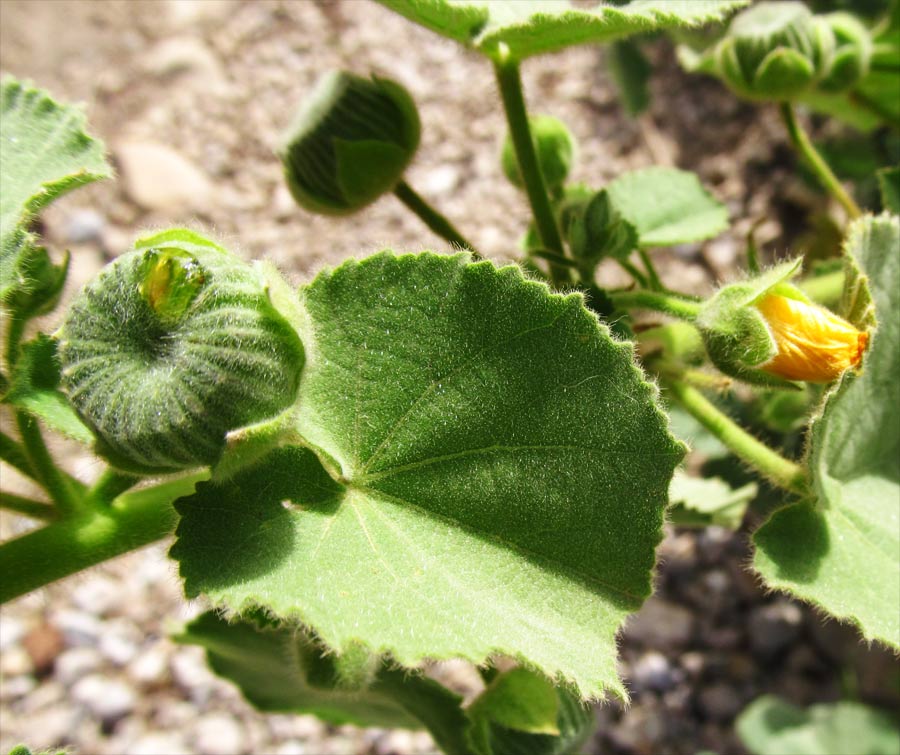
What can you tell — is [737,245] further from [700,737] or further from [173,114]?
[173,114]

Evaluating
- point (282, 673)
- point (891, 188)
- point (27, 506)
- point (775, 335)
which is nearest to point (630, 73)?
point (891, 188)

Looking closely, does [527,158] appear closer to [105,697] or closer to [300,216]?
[105,697]

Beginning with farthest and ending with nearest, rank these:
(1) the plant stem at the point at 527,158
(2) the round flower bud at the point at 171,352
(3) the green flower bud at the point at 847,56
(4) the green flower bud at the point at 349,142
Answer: (3) the green flower bud at the point at 847,56 < (4) the green flower bud at the point at 349,142 < (1) the plant stem at the point at 527,158 < (2) the round flower bud at the point at 171,352

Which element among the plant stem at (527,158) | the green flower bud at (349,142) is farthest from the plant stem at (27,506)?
the plant stem at (527,158)

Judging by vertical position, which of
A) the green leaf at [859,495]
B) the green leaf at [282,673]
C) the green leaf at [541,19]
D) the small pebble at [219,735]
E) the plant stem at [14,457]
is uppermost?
Answer: the green leaf at [541,19]

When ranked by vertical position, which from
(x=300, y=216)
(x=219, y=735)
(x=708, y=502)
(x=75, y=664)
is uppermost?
(x=708, y=502)

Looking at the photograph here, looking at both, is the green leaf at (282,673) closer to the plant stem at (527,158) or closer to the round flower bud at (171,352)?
the round flower bud at (171,352)

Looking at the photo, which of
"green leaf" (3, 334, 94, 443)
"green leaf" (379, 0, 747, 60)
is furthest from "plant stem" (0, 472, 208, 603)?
"green leaf" (379, 0, 747, 60)
